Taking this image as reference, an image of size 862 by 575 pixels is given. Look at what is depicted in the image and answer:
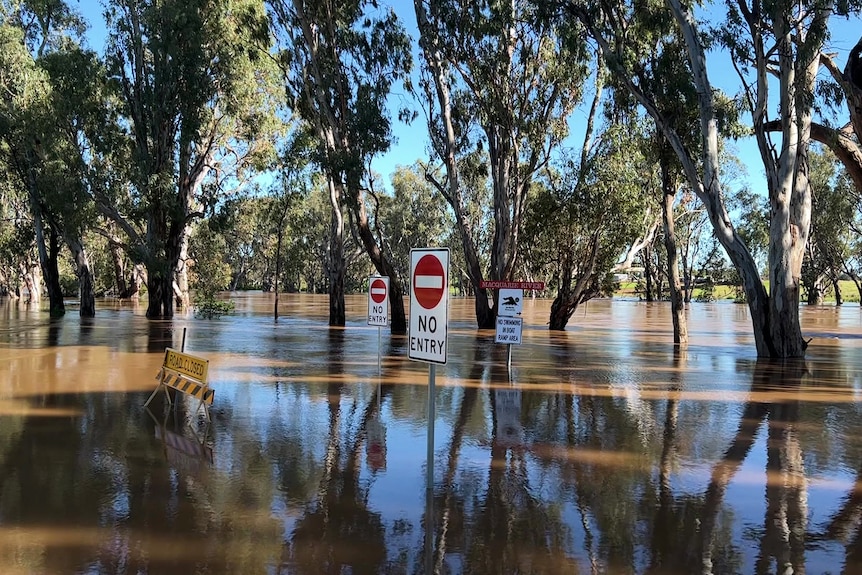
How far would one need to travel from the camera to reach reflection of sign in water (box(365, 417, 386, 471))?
22.6ft

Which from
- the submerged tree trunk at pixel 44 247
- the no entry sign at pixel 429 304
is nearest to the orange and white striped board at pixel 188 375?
the no entry sign at pixel 429 304

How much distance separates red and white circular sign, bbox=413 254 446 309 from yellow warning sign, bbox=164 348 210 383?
4078 millimetres

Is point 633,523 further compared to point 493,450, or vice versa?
point 493,450

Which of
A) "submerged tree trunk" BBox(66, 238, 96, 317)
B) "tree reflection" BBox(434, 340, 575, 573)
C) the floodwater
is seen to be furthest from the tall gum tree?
"tree reflection" BBox(434, 340, 575, 573)

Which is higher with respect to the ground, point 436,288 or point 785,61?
point 785,61

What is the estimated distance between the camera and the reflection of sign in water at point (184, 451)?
22.2 feet

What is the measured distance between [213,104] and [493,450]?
98.1 feet

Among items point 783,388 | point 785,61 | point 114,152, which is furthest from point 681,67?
point 114,152

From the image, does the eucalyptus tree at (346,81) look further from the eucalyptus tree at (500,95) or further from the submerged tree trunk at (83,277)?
the submerged tree trunk at (83,277)

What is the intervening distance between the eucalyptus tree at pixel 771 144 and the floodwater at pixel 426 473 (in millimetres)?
4180

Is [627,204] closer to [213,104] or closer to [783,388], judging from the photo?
[783,388]

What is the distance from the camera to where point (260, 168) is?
38.0m

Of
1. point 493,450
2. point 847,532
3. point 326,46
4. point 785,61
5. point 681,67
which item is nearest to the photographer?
point 847,532

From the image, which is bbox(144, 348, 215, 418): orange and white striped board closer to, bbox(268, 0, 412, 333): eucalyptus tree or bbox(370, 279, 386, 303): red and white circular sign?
bbox(370, 279, 386, 303): red and white circular sign
